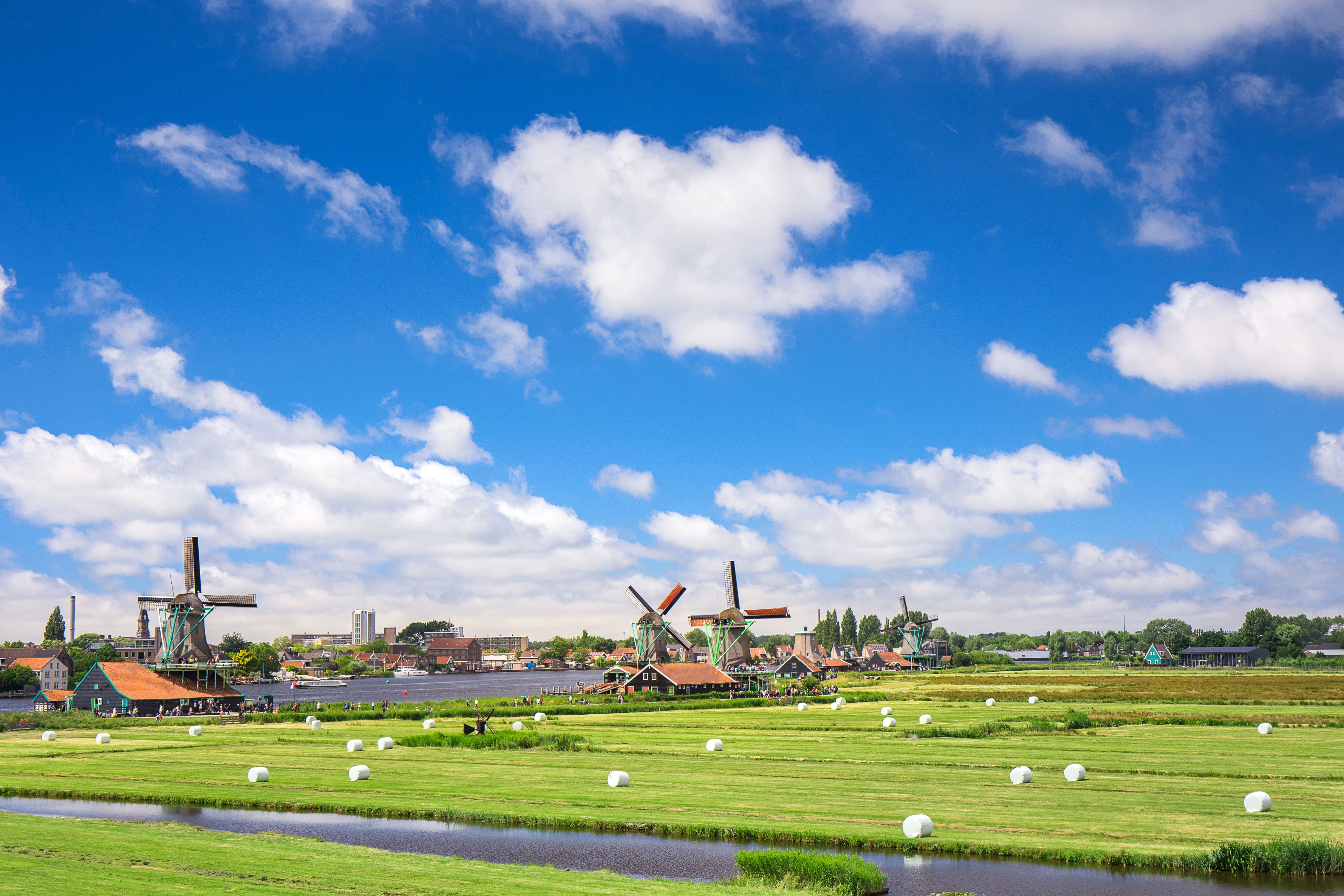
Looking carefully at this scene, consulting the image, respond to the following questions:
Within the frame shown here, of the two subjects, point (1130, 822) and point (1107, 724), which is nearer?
point (1130, 822)

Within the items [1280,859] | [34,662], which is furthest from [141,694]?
[34,662]

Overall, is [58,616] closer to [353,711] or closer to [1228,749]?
[353,711]

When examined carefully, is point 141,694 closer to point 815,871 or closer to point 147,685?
point 147,685

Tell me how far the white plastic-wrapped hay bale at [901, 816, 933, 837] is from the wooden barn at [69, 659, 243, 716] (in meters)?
67.3

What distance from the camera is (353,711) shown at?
69.3m

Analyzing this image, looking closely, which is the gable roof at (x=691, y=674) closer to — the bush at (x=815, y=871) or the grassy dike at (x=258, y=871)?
the grassy dike at (x=258, y=871)

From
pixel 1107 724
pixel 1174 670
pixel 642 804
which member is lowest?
pixel 1174 670

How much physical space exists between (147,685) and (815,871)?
2804 inches

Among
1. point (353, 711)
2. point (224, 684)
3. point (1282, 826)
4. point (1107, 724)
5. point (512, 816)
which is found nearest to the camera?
point (1282, 826)

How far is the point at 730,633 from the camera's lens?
4572 inches

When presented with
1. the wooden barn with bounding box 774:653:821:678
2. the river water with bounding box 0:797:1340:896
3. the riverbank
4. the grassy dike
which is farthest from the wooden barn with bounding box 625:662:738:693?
the grassy dike

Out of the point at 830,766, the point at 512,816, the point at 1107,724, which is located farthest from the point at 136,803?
the point at 1107,724

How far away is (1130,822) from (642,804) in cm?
1307

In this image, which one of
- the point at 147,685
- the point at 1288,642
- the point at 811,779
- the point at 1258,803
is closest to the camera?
the point at 1258,803
